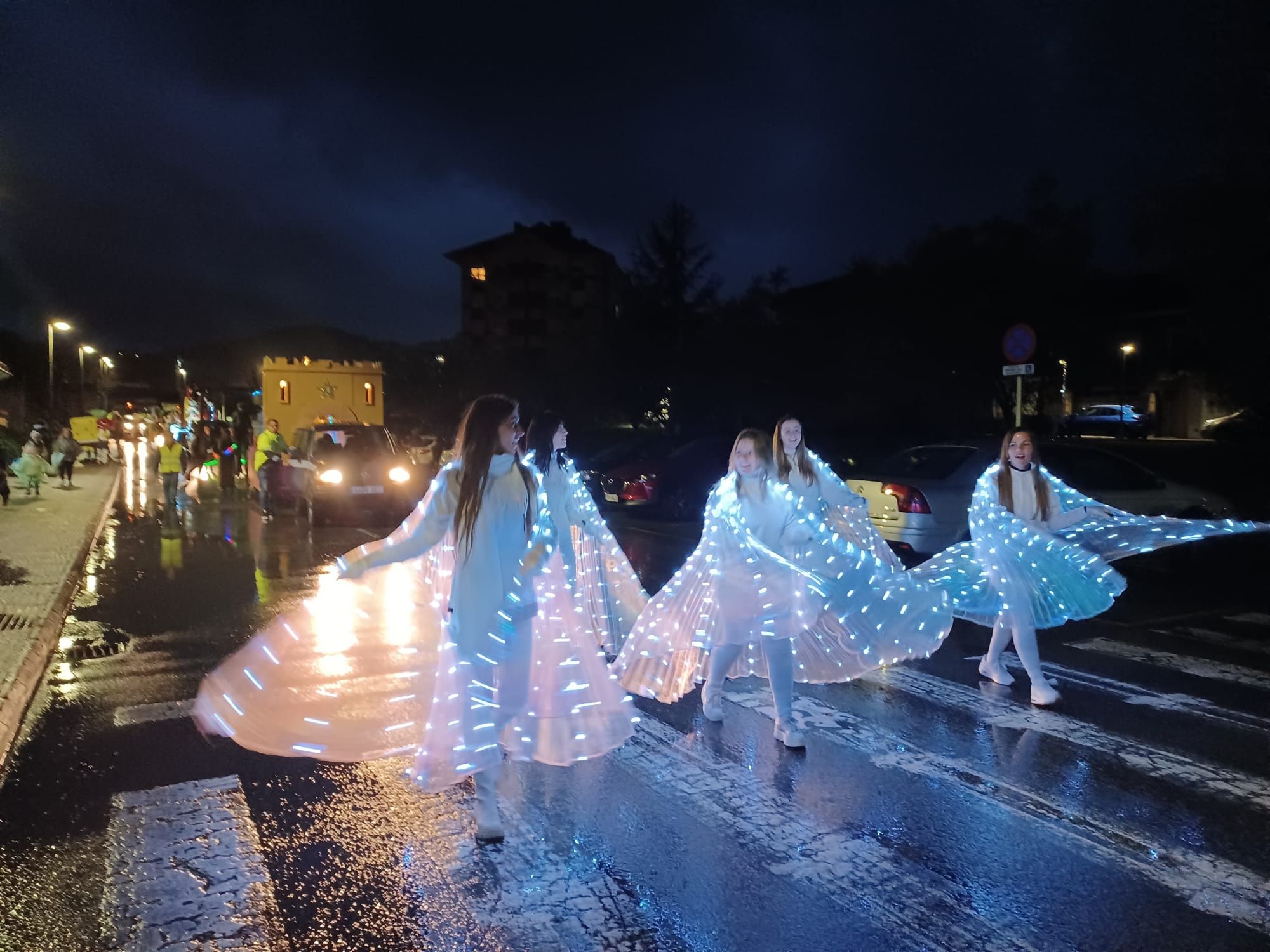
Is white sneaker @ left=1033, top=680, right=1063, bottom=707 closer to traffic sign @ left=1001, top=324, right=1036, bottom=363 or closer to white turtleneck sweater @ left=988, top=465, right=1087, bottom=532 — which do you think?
white turtleneck sweater @ left=988, top=465, right=1087, bottom=532

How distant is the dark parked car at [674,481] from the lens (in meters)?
16.5

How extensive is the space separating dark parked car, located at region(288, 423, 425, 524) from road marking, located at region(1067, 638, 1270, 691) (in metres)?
12.0

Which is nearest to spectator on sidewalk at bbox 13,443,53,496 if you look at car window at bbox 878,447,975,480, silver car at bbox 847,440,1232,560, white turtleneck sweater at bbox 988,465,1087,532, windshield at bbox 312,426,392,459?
windshield at bbox 312,426,392,459

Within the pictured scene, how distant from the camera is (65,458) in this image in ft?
76.1

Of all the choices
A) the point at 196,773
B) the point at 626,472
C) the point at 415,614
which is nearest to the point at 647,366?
the point at 626,472

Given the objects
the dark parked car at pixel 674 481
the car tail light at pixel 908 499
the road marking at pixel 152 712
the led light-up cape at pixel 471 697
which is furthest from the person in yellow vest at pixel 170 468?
the car tail light at pixel 908 499

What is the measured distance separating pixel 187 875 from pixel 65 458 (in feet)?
75.9

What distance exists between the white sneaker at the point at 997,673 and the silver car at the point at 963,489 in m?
3.18

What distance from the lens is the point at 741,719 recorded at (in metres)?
5.85

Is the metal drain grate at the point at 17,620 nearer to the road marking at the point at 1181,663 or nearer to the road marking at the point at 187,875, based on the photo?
the road marking at the point at 187,875

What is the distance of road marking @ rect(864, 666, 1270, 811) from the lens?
4746 millimetres

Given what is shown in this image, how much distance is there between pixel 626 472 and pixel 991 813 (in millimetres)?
12775

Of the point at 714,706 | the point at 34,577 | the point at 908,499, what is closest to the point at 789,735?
the point at 714,706

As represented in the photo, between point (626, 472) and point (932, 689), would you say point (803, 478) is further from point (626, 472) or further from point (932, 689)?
point (626, 472)
